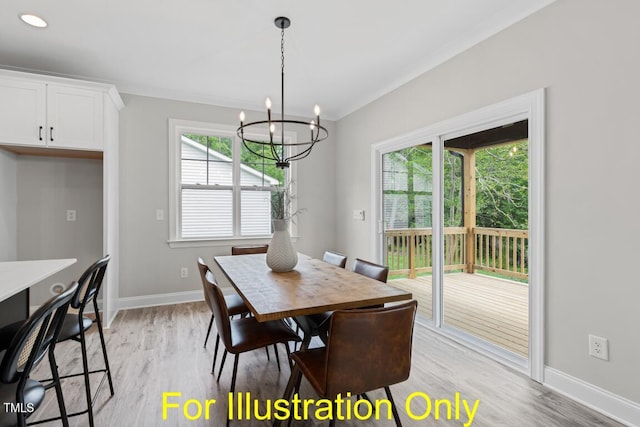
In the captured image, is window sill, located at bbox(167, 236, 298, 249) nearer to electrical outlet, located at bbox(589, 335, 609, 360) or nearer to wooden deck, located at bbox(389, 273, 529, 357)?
wooden deck, located at bbox(389, 273, 529, 357)

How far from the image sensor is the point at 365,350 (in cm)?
135

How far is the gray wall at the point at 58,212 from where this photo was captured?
3.36 m

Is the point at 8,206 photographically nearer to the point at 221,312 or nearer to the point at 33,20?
the point at 33,20

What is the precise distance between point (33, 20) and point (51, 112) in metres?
0.80

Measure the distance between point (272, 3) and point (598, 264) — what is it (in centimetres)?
265

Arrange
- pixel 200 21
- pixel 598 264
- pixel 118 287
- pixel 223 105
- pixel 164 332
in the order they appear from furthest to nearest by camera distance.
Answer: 1. pixel 223 105
2. pixel 118 287
3. pixel 164 332
4. pixel 200 21
5. pixel 598 264

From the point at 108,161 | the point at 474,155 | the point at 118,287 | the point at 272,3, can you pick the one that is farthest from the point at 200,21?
the point at 118,287

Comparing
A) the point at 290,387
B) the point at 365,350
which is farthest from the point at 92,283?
the point at 365,350

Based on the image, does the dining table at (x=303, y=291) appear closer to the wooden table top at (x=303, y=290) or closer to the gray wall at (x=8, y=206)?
the wooden table top at (x=303, y=290)

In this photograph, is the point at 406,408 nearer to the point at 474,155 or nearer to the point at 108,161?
the point at 474,155

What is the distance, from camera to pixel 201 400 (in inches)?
78.3

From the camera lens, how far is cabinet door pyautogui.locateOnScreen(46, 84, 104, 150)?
2957mm

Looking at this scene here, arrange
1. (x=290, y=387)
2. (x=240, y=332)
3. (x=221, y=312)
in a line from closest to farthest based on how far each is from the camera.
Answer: (x=290, y=387), (x=221, y=312), (x=240, y=332)

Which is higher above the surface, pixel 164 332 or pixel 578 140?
pixel 578 140
